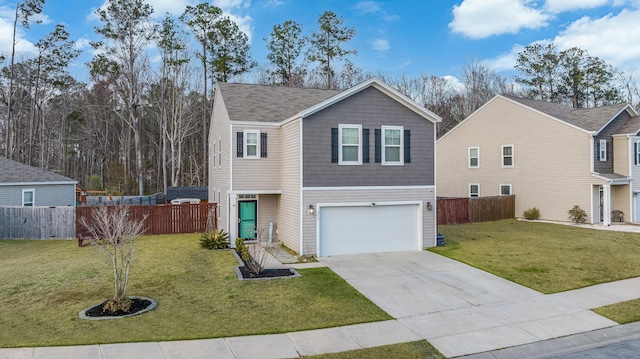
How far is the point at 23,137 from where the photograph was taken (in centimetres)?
4047

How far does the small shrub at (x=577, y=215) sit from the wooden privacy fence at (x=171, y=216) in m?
19.2

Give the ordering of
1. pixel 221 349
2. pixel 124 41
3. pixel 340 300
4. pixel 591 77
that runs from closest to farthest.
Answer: pixel 221 349
pixel 340 300
pixel 124 41
pixel 591 77

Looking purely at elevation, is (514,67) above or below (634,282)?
above

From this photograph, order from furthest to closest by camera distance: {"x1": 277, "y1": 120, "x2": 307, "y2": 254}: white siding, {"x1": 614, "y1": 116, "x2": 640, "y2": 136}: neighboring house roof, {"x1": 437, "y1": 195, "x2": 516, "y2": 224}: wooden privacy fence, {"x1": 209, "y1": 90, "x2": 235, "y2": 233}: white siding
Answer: {"x1": 614, "y1": 116, "x2": 640, "y2": 136}: neighboring house roof < {"x1": 437, "y1": 195, "x2": 516, "y2": 224}: wooden privacy fence < {"x1": 209, "y1": 90, "x2": 235, "y2": 233}: white siding < {"x1": 277, "y1": 120, "x2": 307, "y2": 254}: white siding

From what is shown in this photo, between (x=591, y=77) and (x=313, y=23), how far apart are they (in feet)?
90.7

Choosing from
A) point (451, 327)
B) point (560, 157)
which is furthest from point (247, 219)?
point (560, 157)

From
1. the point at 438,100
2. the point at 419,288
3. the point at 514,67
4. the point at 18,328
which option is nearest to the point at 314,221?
the point at 419,288

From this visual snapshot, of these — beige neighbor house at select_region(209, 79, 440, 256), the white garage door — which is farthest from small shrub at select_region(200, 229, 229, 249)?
the white garage door

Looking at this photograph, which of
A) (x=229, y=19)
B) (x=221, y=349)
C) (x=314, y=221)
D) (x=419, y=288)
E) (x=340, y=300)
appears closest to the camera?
(x=221, y=349)

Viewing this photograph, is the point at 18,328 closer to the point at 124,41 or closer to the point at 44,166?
the point at 124,41

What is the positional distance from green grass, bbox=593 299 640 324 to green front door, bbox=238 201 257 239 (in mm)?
11974

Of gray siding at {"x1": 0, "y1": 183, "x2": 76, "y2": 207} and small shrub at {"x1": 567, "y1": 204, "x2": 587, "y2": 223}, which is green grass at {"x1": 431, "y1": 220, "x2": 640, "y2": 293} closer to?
small shrub at {"x1": 567, "y1": 204, "x2": 587, "y2": 223}

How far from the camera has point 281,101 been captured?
17875 mm

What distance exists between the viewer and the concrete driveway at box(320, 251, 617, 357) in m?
7.28
